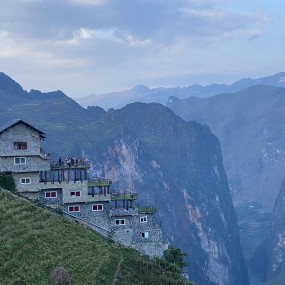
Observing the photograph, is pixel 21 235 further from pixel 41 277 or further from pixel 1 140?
pixel 1 140

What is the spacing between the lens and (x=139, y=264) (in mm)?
66875

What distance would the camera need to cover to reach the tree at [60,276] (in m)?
51.1

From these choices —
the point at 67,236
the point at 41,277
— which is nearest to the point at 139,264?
the point at 67,236

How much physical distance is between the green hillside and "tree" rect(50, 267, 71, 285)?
1.66 ft

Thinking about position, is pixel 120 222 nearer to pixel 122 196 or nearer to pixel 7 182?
pixel 122 196

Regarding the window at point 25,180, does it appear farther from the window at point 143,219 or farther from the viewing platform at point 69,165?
the window at point 143,219

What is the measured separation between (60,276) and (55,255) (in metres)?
5.31

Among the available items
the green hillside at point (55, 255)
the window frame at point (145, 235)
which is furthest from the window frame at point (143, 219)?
the green hillside at point (55, 255)

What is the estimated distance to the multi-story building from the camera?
79.6m

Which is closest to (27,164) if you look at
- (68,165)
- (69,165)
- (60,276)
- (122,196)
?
(68,165)

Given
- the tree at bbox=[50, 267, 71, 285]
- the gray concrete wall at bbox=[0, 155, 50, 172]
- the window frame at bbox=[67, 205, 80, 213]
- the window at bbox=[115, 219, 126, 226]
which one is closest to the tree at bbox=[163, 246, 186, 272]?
the window at bbox=[115, 219, 126, 226]

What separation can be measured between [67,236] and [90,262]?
538 cm

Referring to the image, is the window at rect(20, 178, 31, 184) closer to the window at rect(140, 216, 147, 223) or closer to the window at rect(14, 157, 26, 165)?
the window at rect(14, 157, 26, 165)

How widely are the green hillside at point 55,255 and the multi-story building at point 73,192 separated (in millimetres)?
10907
